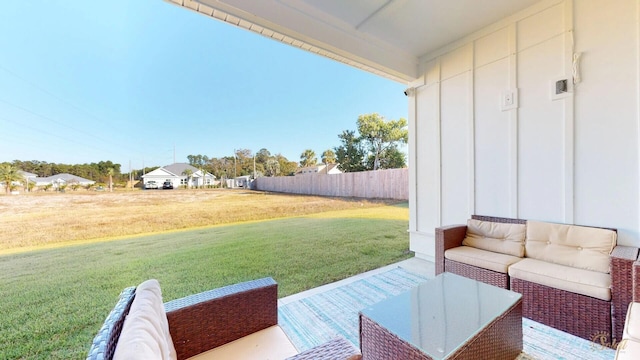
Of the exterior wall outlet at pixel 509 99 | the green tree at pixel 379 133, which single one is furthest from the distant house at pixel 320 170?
the exterior wall outlet at pixel 509 99

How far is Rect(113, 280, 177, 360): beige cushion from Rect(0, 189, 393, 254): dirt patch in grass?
2620mm

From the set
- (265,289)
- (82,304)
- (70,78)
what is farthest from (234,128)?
(265,289)

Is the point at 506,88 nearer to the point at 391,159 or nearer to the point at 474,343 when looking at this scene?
the point at 474,343

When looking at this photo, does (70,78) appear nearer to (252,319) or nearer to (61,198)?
(61,198)

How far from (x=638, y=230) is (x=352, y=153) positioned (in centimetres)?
479

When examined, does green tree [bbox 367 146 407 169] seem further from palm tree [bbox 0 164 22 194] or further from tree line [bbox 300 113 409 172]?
palm tree [bbox 0 164 22 194]

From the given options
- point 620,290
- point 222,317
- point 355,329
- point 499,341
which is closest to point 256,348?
point 222,317

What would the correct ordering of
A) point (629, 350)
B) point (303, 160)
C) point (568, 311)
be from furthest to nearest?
1. point (303, 160)
2. point (568, 311)
3. point (629, 350)

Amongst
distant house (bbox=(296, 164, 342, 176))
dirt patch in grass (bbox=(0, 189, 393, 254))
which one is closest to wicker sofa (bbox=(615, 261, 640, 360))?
Result: dirt patch in grass (bbox=(0, 189, 393, 254))

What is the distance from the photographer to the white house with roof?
209 centimetres

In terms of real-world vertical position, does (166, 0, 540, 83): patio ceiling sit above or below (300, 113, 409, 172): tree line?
above

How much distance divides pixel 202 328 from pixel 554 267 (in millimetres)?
2709

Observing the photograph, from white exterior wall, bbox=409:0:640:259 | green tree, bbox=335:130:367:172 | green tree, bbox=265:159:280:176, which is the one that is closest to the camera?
white exterior wall, bbox=409:0:640:259

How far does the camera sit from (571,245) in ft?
6.98
